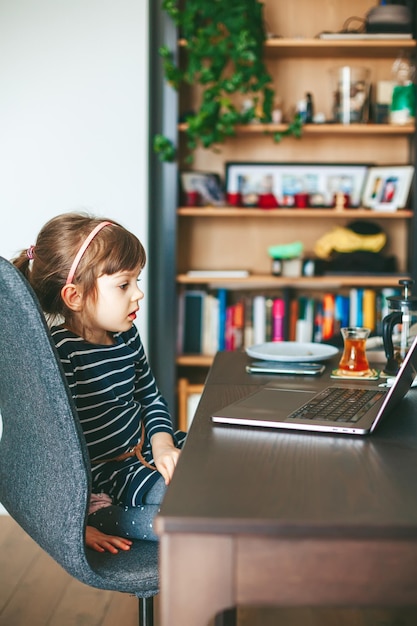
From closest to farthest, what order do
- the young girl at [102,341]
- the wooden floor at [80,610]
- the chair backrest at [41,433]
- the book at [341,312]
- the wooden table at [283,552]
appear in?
the wooden table at [283,552] < the chair backrest at [41,433] < the young girl at [102,341] < the wooden floor at [80,610] < the book at [341,312]

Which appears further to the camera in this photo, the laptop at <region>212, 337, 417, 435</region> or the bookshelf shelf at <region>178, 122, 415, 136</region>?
the bookshelf shelf at <region>178, 122, 415, 136</region>

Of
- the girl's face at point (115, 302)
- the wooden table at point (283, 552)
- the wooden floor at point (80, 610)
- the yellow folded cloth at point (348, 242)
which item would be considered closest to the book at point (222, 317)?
the yellow folded cloth at point (348, 242)

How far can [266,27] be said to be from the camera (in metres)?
3.68

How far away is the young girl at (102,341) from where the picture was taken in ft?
5.41

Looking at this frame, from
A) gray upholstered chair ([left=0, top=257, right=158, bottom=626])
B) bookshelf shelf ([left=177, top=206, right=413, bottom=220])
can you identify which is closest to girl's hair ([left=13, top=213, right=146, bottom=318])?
gray upholstered chair ([left=0, top=257, right=158, bottom=626])

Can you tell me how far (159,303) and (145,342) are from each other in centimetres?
19

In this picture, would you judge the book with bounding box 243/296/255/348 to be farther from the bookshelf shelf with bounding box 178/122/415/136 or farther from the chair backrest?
the chair backrest

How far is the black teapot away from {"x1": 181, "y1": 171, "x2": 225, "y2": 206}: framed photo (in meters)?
1.87

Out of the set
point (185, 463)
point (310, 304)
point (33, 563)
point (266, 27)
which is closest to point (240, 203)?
point (310, 304)

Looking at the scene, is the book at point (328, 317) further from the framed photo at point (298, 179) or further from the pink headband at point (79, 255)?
the pink headband at point (79, 255)

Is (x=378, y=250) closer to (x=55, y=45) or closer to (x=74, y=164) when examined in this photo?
(x=74, y=164)

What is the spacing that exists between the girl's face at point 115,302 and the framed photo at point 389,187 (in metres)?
2.11

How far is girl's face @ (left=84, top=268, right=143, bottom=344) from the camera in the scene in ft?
5.68

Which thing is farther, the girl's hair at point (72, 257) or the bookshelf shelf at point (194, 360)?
the bookshelf shelf at point (194, 360)
